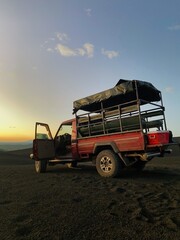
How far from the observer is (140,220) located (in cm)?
403

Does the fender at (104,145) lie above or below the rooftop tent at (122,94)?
below

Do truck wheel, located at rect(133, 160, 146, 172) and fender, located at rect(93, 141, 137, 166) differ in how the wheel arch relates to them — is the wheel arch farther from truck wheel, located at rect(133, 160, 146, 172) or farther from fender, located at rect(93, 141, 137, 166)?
truck wheel, located at rect(133, 160, 146, 172)

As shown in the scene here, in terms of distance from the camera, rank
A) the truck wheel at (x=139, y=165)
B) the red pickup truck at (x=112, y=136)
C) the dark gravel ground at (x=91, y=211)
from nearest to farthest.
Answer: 1. the dark gravel ground at (x=91, y=211)
2. the red pickup truck at (x=112, y=136)
3. the truck wheel at (x=139, y=165)

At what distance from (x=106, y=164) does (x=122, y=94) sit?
271 cm

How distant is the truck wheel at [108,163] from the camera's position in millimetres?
8344

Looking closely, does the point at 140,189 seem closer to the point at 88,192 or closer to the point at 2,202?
the point at 88,192

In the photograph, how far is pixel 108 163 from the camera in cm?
865

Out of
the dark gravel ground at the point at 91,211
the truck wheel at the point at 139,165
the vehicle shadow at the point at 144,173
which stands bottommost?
the dark gravel ground at the point at 91,211

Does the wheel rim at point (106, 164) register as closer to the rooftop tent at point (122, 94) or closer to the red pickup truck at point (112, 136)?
the red pickup truck at point (112, 136)

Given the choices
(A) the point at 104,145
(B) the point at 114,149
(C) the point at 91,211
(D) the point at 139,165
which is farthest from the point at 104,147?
(C) the point at 91,211

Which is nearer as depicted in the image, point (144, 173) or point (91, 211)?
point (91, 211)

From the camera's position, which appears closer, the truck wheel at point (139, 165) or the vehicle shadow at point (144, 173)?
the vehicle shadow at point (144, 173)

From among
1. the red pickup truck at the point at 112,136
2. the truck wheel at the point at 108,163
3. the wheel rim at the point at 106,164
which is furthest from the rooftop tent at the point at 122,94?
the wheel rim at the point at 106,164

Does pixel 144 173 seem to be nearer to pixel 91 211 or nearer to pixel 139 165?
pixel 139 165
